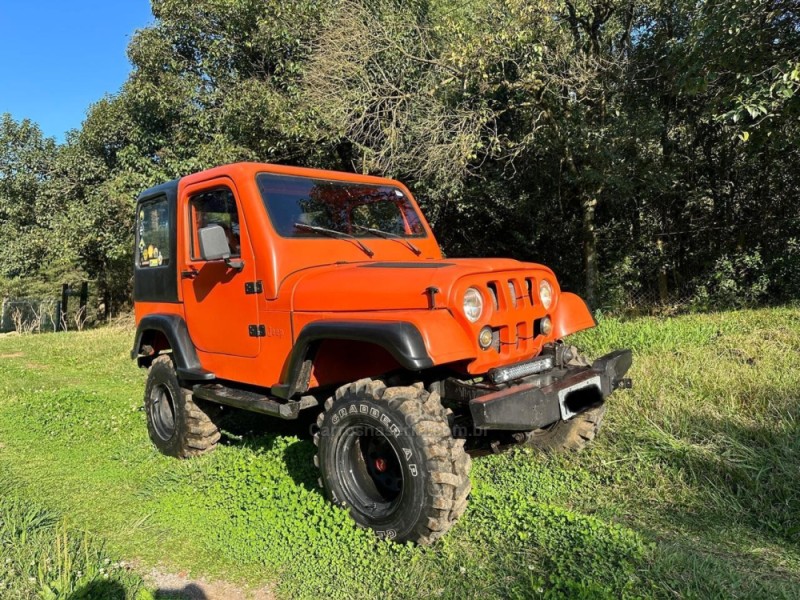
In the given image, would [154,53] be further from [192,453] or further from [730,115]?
[730,115]

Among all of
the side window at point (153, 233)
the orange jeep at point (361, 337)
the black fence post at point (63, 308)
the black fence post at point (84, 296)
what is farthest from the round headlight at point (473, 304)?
the black fence post at point (84, 296)

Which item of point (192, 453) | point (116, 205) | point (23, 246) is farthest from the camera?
point (23, 246)

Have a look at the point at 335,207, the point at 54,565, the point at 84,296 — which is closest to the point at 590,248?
the point at 335,207

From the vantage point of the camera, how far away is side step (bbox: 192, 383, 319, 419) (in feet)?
12.2

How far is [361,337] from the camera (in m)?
3.15

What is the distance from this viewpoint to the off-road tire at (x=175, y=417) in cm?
478

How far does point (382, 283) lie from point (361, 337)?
0.35 metres

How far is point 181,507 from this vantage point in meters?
4.01

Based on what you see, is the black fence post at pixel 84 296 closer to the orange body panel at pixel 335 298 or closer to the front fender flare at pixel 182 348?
the front fender flare at pixel 182 348

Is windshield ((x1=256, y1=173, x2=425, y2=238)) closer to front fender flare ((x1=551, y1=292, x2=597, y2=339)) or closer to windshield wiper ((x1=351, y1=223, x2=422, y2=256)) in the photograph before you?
windshield wiper ((x1=351, y1=223, x2=422, y2=256))

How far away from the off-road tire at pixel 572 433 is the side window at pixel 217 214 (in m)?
2.50

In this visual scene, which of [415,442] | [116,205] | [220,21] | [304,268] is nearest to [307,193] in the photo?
[304,268]

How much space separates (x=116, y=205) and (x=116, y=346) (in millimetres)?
4396

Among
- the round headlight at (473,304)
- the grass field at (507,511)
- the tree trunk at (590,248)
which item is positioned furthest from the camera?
the tree trunk at (590,248)
